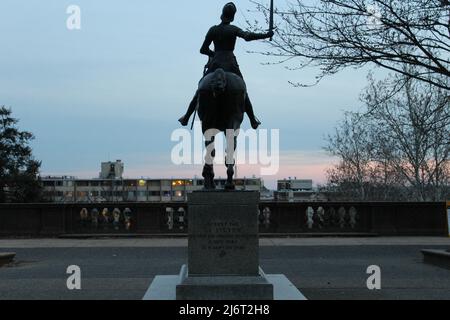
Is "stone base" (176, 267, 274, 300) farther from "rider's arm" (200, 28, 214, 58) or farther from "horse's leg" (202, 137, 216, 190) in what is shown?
"rider's arm" (200, 28, 214, 58)

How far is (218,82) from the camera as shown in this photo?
383 inches

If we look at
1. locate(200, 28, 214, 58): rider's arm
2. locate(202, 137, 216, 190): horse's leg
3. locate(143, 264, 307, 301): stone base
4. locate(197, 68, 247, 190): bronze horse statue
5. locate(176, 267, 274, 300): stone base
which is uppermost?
locate(200, 28, 214, 58): rider's arm

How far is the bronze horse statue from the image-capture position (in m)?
9.87


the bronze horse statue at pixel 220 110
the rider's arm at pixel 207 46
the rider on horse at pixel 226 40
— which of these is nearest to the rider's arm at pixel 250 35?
the rider on horse at pixel 226 40

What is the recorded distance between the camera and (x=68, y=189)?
14038cm

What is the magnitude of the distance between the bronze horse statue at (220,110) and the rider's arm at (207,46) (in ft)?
2.14

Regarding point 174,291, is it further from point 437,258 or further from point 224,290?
point 437,258

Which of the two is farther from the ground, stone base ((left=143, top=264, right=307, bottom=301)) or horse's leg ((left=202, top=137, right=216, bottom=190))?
horse's leg ((left=202, top=137, right=216, bottom=190))

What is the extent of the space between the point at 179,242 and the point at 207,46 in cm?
1304

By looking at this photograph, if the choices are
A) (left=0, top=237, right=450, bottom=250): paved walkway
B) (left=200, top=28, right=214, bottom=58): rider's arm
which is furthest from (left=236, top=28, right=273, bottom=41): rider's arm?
(left=0, top=237, right=450, bottom=250): paved walkway

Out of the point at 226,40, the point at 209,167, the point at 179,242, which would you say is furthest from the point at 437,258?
the point at 179,242

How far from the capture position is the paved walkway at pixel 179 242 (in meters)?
21.3

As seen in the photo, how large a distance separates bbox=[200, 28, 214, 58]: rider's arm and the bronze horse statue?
65 cm
